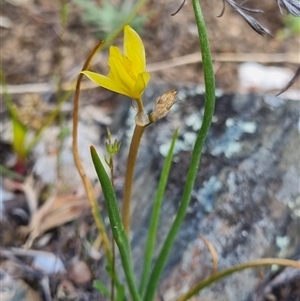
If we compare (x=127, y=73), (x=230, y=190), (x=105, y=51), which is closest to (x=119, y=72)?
(x=127, y=73)

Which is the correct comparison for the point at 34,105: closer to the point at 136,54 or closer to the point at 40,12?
the point at 40,12

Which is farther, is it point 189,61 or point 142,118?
point 189,61

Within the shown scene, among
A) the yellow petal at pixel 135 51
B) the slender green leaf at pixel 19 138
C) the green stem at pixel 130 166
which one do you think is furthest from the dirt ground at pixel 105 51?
the yellow petal at pixel 135 51

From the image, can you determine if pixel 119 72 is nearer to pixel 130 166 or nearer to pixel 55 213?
pixel 130 166

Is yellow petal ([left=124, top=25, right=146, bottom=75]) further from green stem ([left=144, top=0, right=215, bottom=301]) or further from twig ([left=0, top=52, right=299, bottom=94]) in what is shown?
twig ([left=0, top=52, right=299, bottom=94])

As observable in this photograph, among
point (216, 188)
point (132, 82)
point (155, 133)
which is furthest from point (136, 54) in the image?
point (155, 133)

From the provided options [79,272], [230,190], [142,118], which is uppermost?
[142,118]

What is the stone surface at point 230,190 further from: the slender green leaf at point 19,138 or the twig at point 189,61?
the twig at point 189,61

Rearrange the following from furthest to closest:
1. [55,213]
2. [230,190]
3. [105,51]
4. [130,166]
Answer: [105,51], [55,213], [230,190], [130,166]
